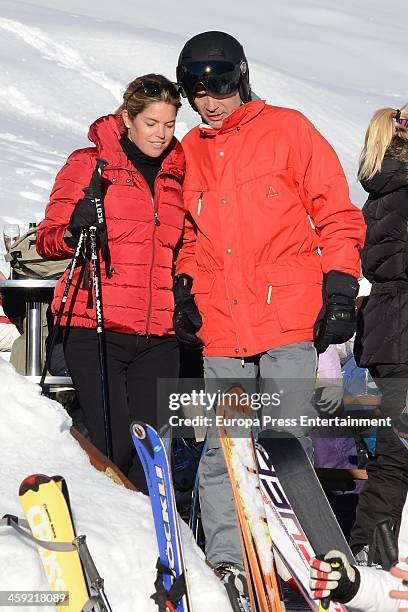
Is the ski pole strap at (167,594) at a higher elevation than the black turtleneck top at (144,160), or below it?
below

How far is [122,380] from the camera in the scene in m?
4.86

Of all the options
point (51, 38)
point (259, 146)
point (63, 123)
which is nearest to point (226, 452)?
point (259, 146)

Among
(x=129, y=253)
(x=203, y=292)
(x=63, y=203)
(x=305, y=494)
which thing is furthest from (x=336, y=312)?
(x=63, y=203)

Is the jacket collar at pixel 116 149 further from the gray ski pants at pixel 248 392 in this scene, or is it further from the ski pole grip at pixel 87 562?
the ski pole grip at pixel 87 562

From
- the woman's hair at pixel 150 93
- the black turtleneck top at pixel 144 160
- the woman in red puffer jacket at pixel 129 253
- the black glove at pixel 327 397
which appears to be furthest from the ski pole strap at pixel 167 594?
the black glove at pixel 327 397

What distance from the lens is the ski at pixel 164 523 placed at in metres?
3.65

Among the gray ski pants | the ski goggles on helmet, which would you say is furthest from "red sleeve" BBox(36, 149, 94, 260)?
the gray ski pants

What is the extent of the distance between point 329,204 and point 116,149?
991mm

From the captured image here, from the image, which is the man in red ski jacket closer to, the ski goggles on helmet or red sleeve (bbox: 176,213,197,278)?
the ski goggles on helmet

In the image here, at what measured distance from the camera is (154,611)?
3658 millimetres

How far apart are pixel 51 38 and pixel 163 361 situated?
2171 inches

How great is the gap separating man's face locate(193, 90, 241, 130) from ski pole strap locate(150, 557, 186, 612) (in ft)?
6.35

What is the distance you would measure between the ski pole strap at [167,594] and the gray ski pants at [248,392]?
0.70 meters

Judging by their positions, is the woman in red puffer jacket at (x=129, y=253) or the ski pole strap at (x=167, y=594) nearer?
the ski pole strap at (x=167, y=594)
